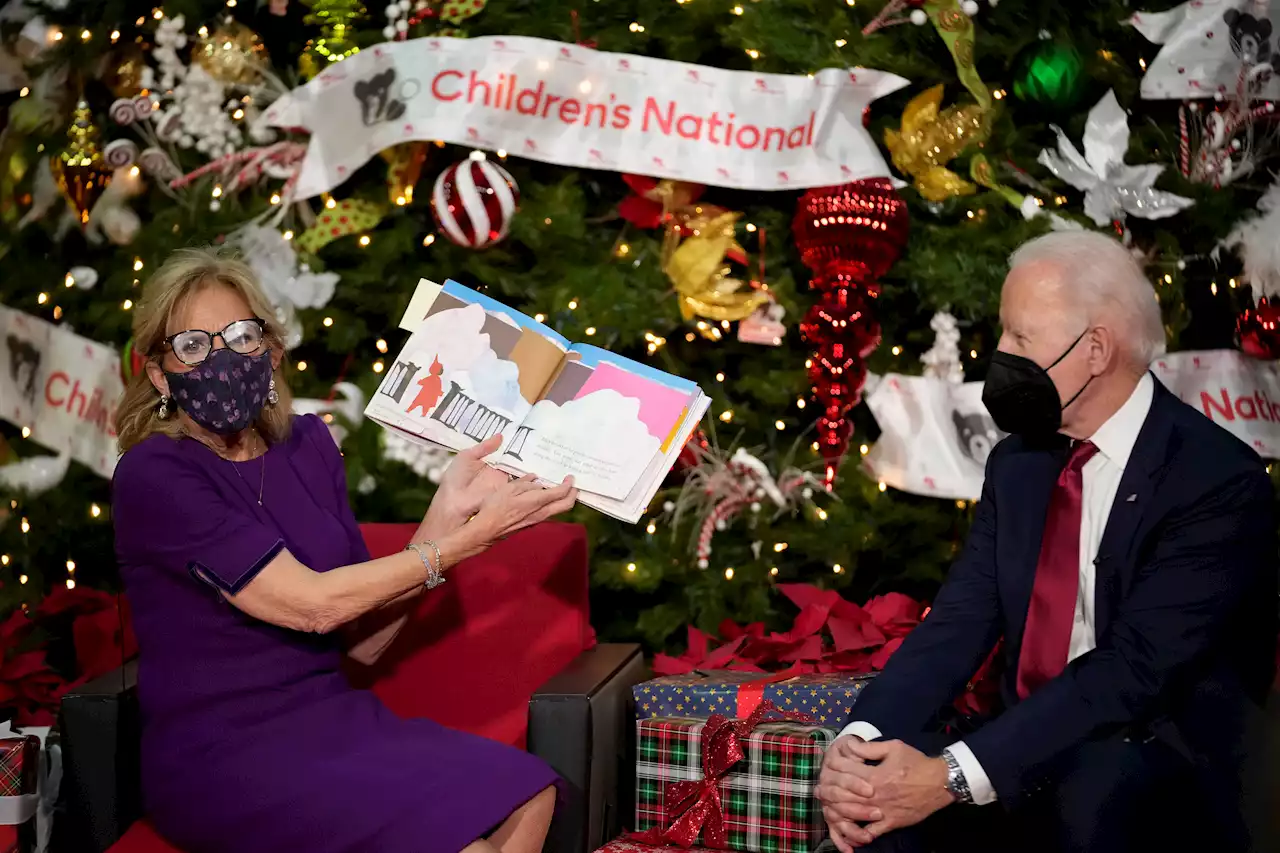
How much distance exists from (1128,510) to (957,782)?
55 cm

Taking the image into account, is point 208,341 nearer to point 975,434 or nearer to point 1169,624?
point 1169,624

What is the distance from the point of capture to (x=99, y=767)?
260cm

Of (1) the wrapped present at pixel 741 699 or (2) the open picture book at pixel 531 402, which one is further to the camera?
(1) the wrapped present at pixel 741 699

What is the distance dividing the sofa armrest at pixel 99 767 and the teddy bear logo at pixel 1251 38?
306 centimetres

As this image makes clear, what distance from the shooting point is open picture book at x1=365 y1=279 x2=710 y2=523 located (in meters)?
2.54

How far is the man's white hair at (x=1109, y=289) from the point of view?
2314 millimetres

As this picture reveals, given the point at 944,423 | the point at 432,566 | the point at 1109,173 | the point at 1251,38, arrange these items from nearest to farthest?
the point at 432,566 < the point at 1251,38 < the point at 1109,173 < the point at 944,423

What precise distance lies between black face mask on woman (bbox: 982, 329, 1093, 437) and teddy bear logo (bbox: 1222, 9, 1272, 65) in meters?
1.44

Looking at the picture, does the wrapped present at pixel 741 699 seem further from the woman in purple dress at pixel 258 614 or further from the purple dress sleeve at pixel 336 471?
the purple dress sleeve at pixel 336 471

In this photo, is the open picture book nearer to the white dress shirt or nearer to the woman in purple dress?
the woman in purple dress

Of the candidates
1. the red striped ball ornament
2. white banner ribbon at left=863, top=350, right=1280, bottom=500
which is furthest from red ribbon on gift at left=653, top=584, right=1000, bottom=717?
the red striped ball ornament

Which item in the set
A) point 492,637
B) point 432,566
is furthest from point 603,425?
point 492,637

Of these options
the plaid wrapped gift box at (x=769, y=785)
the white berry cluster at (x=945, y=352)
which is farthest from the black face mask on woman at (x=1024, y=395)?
the white berry cluster at (x=945, y=352)

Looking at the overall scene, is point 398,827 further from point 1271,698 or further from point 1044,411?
point 1271,698
